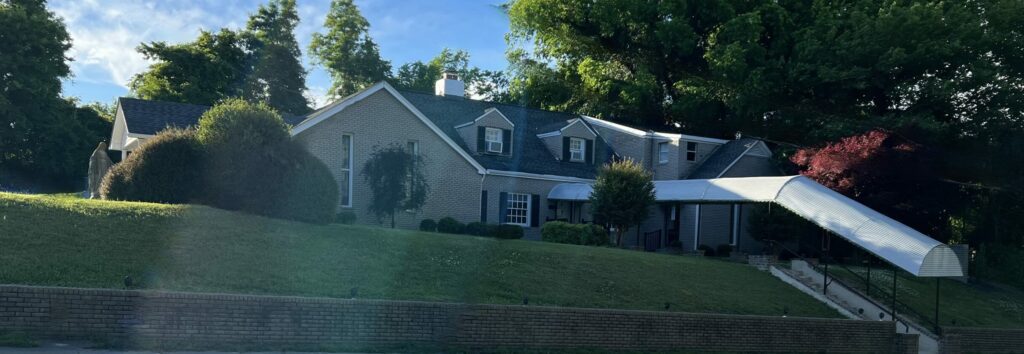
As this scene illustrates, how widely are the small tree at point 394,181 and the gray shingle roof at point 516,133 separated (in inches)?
207

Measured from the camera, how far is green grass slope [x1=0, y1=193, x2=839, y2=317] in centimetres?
1136

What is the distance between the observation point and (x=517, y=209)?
2939cm

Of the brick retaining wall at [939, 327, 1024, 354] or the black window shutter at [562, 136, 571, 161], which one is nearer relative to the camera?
the brick retaining wall at [939, 327, 1024, 354]

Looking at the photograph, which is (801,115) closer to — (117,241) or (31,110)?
(117,241)

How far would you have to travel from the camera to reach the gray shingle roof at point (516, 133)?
1187 inches

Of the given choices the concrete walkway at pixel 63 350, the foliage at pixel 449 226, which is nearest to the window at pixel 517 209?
the foliage at pixel 449 226

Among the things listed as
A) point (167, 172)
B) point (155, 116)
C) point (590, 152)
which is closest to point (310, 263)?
point (167, 172)

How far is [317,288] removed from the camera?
484 inches

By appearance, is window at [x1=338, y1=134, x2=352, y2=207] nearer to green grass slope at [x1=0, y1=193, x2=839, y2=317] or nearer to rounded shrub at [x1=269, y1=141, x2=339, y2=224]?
rounded shrub at [x1=269, y1=141, x2=339, y2=224]

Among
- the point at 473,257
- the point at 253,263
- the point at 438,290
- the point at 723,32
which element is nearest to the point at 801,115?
the point at 723,32

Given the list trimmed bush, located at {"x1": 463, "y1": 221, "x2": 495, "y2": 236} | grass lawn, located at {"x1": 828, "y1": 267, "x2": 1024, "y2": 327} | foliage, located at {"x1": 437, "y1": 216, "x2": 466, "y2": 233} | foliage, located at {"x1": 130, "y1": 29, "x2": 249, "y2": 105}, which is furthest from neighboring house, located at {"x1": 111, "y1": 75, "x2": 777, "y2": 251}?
foliage, located at {"x1": 130, "y1": 29, "x2": 249, "y2": 105}

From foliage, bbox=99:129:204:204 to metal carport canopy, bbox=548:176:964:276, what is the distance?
1511 centimetres

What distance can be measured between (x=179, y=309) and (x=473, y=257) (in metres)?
6.63

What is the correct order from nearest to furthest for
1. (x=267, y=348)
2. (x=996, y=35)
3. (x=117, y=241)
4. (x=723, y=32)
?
(x=267, y=348), (x=117, y=241), (x=996, y=35), (x=723, y=32)
